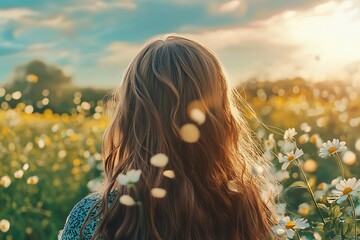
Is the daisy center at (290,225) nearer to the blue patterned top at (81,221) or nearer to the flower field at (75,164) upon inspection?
the blue patterned top at (81,221)

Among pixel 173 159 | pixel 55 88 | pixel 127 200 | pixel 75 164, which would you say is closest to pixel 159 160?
pixel 173 159

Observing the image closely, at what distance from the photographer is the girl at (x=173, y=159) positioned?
5.43 feet

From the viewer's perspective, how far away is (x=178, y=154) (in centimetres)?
170

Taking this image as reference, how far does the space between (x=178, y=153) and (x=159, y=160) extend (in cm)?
7

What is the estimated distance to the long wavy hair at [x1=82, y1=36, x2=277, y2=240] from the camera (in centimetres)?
166

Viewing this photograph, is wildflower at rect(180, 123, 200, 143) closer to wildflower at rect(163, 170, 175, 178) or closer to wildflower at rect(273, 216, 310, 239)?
wildflower at rect(163, 170, 175, 178)

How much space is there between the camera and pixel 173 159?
1.69 meters

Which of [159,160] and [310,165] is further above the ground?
[159,160]

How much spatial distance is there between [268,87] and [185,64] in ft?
22.5

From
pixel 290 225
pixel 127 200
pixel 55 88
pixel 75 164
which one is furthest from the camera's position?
pixel 55 88

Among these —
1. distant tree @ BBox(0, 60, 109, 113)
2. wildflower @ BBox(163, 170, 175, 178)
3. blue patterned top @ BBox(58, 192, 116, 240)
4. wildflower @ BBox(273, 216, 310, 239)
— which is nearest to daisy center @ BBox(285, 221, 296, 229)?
wildflower @ BBox(273, 216, 310, 239)

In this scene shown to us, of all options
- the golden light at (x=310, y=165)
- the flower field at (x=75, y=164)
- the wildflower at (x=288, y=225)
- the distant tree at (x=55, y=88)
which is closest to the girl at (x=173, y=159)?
the wildflower at (x=288, y=225)

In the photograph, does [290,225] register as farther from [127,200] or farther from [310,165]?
[310,165]

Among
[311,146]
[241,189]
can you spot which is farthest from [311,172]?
[241,189]
